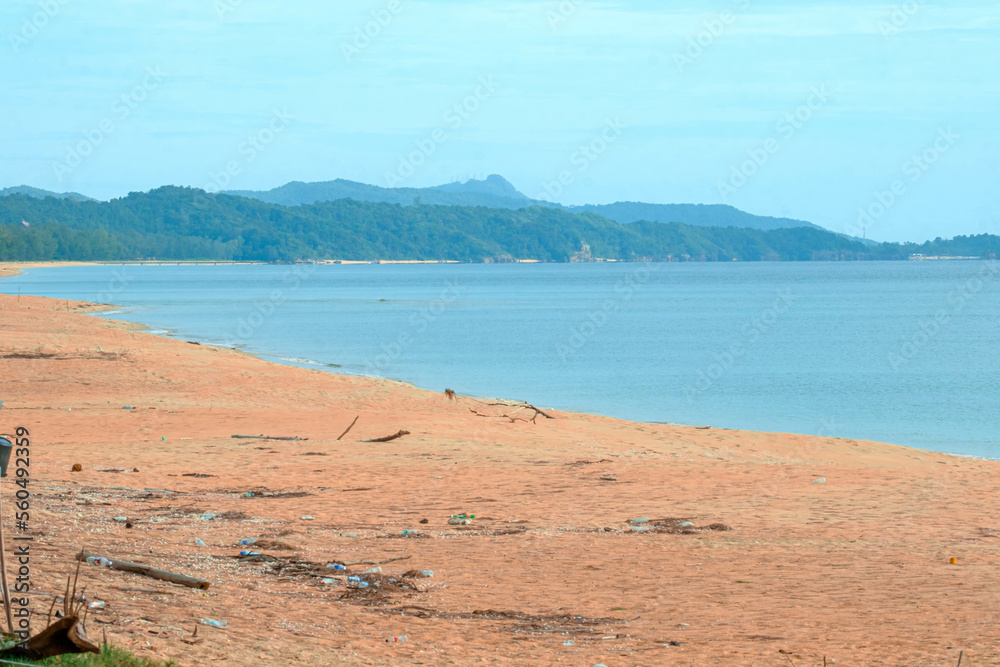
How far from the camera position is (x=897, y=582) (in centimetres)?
931

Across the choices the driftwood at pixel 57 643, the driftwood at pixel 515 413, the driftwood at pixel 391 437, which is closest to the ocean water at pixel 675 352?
the driftwood at pixel 515 413

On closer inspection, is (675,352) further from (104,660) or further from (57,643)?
(57,643)

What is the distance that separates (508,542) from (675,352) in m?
39.3

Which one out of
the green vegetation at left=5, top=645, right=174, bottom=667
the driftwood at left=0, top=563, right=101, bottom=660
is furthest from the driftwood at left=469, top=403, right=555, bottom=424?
the driftwood at left=0, top=563, right=101, bottom=660

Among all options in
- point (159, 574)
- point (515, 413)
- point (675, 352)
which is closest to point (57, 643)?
point (159, 574)

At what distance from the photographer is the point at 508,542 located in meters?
10.8

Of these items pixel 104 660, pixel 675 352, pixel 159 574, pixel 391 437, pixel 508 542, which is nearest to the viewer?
pixel 104 660

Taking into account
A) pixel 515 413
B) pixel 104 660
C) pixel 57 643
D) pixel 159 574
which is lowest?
pixel 515 413

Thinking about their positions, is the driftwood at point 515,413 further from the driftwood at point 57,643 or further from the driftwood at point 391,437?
the driftwood at point 57,643

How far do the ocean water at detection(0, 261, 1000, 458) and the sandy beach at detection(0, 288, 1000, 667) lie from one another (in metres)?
9.13

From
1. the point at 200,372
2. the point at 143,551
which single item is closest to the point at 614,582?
the point at 143,551

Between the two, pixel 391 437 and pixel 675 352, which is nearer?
→ pixel 391 437

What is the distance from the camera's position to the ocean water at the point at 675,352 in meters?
30.1

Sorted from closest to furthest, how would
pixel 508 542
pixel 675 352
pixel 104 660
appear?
pixel 104 660, pixel 508 542, pixel 675 352
